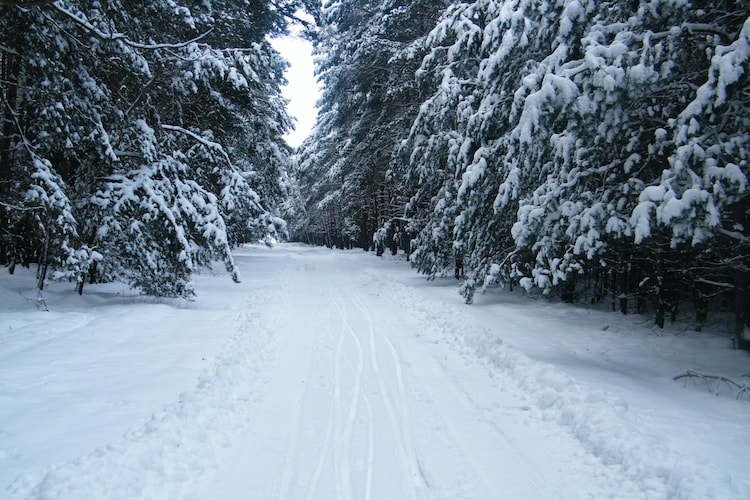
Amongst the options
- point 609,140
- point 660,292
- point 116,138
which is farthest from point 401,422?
point 116,138

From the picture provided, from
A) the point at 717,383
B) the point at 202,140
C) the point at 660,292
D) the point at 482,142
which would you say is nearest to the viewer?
the point at 717,383

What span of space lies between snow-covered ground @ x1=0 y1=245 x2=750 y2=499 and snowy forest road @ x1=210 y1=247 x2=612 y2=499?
20mm

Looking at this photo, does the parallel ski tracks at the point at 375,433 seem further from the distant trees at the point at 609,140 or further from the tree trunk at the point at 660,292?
the tree trunk at the point at 660,292

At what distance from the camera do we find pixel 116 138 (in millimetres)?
9602

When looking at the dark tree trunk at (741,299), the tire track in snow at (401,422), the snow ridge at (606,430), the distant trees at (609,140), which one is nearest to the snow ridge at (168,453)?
the tire track in snow at (401,422)

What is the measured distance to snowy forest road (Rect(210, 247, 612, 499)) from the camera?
3.42 meters

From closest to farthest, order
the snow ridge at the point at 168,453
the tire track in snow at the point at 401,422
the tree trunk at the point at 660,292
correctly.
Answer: the snow ridge at the point at 168,453, the tire track in snow at the point at 401,422, the tree trunk at the point at 660,292

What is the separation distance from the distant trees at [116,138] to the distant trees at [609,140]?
16.4ft

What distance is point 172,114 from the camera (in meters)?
12.4

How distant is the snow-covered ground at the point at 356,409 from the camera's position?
3.41 metres

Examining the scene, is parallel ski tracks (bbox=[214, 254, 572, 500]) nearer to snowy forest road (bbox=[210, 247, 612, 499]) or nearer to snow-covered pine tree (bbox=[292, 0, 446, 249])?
snowy forest road (bbox=[210, 247, 612, 499])

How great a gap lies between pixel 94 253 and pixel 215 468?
6687 mm

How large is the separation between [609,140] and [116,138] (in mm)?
9744

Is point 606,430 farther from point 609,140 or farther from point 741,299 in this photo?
point 741,299
